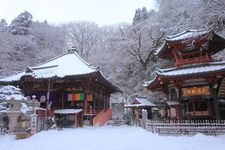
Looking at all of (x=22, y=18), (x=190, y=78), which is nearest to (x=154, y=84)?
(x=190, y=78)

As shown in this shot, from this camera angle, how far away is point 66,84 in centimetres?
2823

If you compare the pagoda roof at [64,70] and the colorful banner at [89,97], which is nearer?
the pagoda roof at [64,70]

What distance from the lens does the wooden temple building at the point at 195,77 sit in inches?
724

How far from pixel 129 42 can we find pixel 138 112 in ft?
45.4

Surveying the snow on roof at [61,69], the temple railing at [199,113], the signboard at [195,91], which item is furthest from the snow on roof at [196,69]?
the snow on roof at [61,69]

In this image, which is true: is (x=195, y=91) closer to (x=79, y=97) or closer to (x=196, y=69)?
(x=196, y=69)

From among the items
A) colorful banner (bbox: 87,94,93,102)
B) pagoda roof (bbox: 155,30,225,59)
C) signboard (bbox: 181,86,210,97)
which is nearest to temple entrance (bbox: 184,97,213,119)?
signboard (bbox: 181,86,210,97)

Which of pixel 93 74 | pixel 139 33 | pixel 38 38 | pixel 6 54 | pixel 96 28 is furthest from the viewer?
pixel 96 28

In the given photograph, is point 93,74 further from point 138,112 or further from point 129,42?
→ point 129,42

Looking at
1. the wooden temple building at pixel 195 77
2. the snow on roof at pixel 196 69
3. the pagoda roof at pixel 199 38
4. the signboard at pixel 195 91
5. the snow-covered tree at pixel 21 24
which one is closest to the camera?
the snow on roof at pixel 196 69

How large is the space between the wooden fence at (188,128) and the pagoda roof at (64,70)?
34.8 feet

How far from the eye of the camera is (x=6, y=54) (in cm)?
3600

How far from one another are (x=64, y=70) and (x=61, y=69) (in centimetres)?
65

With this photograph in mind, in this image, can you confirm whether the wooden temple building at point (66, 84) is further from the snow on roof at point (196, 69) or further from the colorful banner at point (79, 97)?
the snow on roof at point (196, 69)
